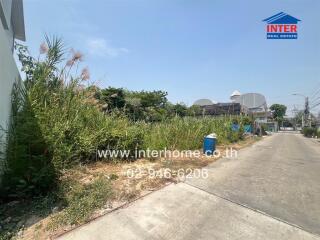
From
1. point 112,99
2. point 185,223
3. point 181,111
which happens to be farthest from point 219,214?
point 181,111

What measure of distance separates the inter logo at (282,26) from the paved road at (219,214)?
7285 millimetres

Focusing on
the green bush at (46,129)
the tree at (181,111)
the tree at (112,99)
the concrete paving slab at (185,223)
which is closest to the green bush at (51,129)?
the green bush at (46,129)

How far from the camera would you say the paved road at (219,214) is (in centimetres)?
287

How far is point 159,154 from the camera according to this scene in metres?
7.48

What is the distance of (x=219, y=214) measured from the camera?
11.2ft

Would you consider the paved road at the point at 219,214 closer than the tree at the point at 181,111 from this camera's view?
Yes

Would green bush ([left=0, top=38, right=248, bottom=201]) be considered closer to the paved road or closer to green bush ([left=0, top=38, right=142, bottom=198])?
green bush ([left=0, top=38, right=142, bottom=198])

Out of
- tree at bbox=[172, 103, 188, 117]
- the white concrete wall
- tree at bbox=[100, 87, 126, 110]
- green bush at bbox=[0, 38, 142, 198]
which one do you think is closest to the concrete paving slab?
green bush at bbox=[0, 38, 142, 198]

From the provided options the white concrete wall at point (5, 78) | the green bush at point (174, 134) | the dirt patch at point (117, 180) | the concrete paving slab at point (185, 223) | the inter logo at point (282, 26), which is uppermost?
the inter logo at point (282, 26)

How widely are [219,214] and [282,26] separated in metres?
10.0

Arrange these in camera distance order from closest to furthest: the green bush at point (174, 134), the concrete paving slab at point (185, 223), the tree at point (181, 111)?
the concrete paving slab at point (185, 223)
the green bush at point (174, 134)
the tree at point (181, 111)

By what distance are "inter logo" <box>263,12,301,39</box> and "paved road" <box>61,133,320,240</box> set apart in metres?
7.28

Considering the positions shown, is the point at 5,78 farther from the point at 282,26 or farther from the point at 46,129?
the point at 282,26

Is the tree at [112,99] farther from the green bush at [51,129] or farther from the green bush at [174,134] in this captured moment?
the green bush at [174,134]
